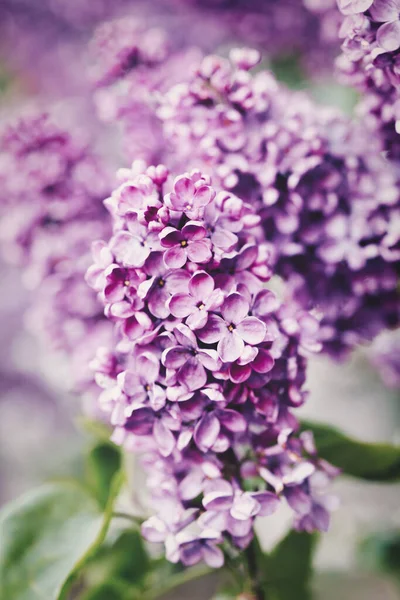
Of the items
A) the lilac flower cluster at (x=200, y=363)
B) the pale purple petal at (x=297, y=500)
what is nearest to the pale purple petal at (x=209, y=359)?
the lilac flower cluster at (x=200, y=363)

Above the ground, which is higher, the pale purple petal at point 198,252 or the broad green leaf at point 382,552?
the pale purple petal at point 198,252

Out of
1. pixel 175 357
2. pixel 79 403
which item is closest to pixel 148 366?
pixel 175 357

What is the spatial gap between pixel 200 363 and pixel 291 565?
30 cm

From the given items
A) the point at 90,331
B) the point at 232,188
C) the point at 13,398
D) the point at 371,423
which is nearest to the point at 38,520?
the point at 90,331

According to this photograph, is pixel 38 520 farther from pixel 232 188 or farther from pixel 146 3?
pixel 146 3

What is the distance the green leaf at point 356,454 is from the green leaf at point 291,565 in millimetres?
101

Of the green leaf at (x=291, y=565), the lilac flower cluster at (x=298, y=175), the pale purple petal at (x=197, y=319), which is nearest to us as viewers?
the pale purple petal at (x=197, y=319)

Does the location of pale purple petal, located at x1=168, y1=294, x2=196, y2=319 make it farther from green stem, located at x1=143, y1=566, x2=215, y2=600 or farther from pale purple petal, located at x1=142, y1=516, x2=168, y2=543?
green stem, located at x1=143, y1=566, x2=215, y2=600

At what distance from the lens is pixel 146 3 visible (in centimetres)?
91

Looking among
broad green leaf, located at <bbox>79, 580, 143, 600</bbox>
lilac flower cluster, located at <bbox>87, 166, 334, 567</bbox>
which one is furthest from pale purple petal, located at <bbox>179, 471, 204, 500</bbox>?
broad green leaf, located at <bbox>79, 580, 143, 600</bbox>

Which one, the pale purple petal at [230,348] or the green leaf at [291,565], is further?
the green leaf at [291,565]

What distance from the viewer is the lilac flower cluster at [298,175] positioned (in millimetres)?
439

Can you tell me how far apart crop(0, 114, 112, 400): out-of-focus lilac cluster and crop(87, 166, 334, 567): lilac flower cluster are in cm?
16

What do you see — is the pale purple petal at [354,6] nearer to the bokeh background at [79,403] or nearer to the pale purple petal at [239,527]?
the bokeh background at [79,403]
